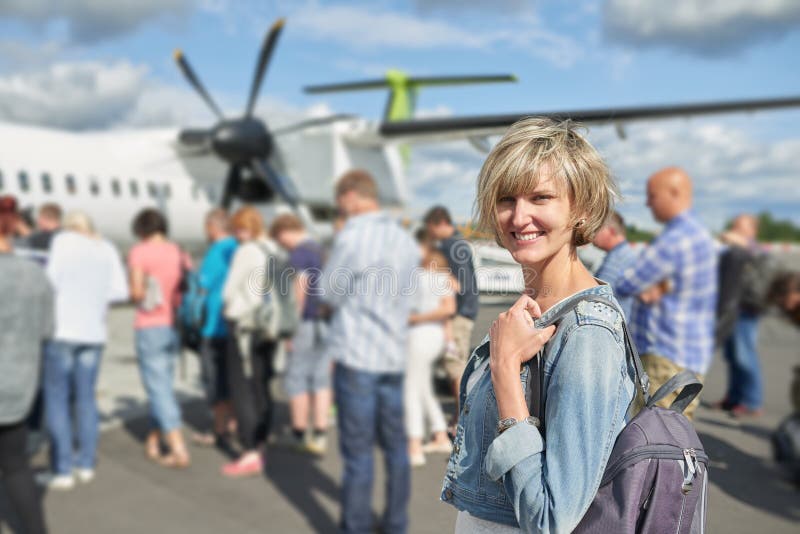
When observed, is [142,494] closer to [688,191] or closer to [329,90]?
[688,191]

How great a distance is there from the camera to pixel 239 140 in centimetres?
1268

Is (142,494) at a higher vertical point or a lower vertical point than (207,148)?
lower

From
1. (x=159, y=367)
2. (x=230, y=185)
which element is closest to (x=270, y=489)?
(x=159, y=367)

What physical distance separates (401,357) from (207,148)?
11834 millimetres

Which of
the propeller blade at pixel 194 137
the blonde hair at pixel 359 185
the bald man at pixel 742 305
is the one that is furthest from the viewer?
the propeller blade at pixel 194 137

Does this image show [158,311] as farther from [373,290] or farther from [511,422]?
[511,422]

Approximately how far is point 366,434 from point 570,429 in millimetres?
2258

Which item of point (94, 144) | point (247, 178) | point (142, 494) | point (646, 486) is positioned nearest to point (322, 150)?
point (247, 178)

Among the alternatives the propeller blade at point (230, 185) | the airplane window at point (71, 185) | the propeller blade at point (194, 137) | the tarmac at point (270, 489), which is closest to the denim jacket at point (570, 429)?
the tarmac at point (270, 489)

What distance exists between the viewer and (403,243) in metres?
2.92

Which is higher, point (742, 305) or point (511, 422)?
point (511, 422)

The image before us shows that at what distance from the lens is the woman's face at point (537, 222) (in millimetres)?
895

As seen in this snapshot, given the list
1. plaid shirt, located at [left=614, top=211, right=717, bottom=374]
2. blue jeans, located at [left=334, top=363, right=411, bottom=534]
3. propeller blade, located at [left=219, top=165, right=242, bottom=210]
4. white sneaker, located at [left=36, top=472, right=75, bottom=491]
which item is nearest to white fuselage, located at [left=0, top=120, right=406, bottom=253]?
propeller blade, located at [left=219, top=165, right=242, bottom=210]

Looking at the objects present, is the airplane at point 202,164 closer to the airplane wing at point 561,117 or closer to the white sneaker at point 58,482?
the airplane wing at point 561,117
